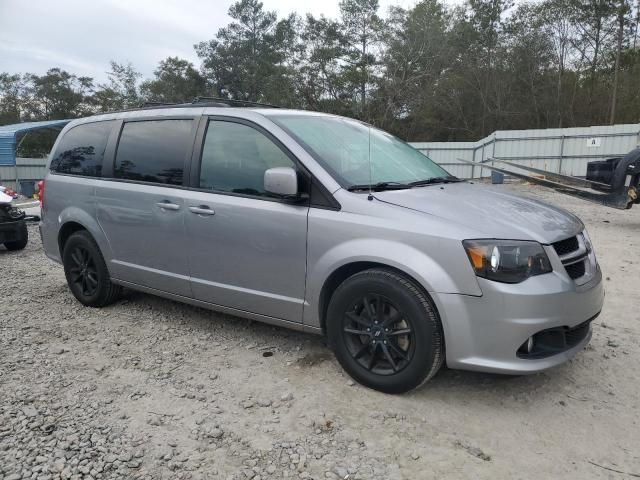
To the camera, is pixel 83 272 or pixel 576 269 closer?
pixel 576 269

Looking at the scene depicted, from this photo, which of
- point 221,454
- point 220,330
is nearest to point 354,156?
point 220,330

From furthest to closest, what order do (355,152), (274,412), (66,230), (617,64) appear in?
(617,64) → (66,230) → (355,152) → (274,412)

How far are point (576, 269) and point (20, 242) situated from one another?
25.3 ft

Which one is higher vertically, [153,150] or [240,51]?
[240,51]

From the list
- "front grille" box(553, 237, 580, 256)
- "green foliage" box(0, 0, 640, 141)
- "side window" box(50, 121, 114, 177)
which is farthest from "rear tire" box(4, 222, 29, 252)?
"green foliage" box(0, 0, 640, 141)

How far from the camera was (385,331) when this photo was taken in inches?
117

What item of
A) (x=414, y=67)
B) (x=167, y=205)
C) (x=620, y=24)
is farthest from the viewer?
(x=414, y=67)

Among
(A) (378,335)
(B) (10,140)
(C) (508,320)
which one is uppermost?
(B) (10,140)

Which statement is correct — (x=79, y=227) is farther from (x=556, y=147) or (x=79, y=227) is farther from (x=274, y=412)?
(x=556, y=147)

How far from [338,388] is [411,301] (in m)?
0.78

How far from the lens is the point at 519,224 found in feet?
9.46

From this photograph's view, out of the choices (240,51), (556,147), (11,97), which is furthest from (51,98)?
(556,147)

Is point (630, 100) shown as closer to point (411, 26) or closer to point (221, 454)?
point (411, 26)

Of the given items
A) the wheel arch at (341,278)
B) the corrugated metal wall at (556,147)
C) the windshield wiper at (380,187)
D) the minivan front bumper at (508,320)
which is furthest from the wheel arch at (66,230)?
the corrugated metal wall at (556,147)
